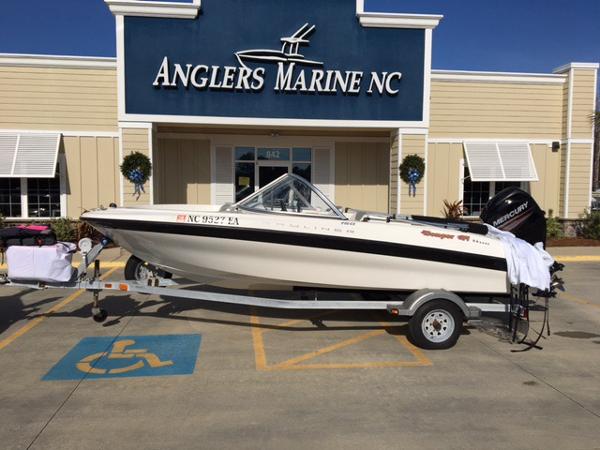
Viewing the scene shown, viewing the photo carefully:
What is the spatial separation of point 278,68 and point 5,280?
8489mm

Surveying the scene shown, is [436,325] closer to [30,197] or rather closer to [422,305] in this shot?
→ [422,305]

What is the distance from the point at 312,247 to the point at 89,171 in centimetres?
925

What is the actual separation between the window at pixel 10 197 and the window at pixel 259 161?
222 inches

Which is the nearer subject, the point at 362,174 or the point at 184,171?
the point at 184,171

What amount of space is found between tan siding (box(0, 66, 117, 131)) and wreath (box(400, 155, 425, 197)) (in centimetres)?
749

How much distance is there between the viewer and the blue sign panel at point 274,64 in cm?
A: 1173

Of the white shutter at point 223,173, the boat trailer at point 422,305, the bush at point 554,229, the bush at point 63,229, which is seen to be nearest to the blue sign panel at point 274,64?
the white shutter at point 223,173

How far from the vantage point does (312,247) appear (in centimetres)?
529

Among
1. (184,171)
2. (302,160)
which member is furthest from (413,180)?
(184,171)

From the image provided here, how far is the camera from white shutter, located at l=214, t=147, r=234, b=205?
14039 mm

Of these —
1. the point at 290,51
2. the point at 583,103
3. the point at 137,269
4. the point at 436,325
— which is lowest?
the point at 436,325

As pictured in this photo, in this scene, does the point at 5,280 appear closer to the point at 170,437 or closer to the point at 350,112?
the point at 170,437

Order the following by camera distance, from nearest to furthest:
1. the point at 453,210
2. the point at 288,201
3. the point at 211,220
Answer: the point at 211,220, the point at 288,201, the point at 453,210

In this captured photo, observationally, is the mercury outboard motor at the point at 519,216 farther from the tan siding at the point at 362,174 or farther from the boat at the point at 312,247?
the tan siding at the point at 362,174
